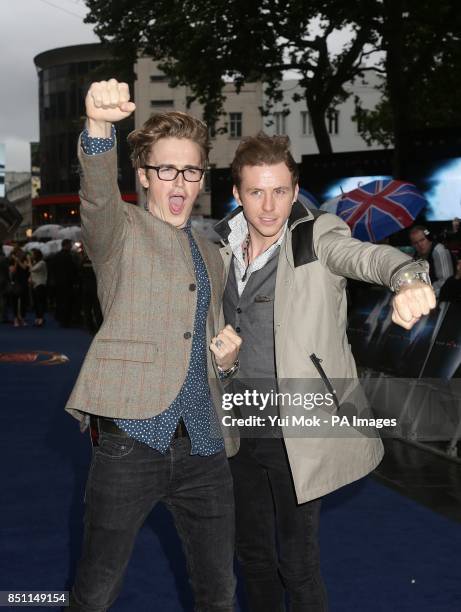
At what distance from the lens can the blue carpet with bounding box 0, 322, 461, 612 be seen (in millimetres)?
4820

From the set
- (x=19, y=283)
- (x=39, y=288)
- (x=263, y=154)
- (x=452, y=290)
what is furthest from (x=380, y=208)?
(x=19, y=283)

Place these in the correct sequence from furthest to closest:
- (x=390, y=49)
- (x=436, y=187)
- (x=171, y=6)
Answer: (x=171, y=6) → (x=390, y=49) → (x=436, y=187)

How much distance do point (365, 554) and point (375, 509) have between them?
1064 millimetres

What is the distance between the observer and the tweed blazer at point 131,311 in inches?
114

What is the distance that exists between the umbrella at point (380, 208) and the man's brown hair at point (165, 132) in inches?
430

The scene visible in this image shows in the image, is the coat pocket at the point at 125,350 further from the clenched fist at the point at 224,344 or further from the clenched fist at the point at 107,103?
the clenched fist at the point at 107,103

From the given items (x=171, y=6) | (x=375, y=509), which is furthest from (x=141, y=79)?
(x=375, y=509)

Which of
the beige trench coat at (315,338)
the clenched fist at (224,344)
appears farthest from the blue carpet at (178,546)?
the clenched fist at (224,344)

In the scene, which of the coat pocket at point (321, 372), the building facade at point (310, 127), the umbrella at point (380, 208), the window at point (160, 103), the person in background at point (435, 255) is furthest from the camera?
the building facade at point (310, 127)

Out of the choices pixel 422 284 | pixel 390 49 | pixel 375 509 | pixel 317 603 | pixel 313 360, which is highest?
pixel 390 49

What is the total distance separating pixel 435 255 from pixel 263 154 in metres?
8.30

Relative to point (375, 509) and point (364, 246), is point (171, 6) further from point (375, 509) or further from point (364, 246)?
point (364, 246)

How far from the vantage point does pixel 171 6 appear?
22.4 metres

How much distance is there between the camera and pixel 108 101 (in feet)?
8.85
